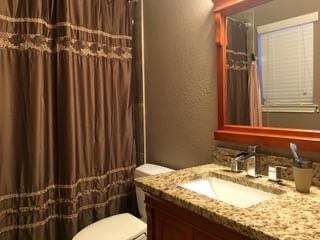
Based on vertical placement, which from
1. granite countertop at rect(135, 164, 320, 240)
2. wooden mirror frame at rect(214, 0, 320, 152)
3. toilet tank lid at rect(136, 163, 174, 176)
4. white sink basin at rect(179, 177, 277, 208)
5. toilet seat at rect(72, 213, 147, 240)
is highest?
wooden mirror frame at rect(214, 0, 320, 152)

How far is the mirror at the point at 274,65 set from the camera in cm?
118

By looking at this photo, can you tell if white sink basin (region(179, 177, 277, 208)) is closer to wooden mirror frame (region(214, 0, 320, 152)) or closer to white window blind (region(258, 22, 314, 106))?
wooden mirror frame (region(214, 0, 320, 152))

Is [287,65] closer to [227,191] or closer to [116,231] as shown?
[227,191]

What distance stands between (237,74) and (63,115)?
1.15 metres

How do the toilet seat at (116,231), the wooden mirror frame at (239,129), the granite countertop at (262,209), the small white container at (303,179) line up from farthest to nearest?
the toilet seat at (116,231), the wooden mirror frame at (239,129), the small white container at (303,179), the granite countertop at (262,209)

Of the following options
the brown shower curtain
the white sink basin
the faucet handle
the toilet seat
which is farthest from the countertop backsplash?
the brown shower curtain

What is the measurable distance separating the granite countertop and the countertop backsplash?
0.04 meters

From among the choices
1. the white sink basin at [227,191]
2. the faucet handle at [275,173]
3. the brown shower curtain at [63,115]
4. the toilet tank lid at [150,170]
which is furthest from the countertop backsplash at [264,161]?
the brown shower curtain at [63,115]

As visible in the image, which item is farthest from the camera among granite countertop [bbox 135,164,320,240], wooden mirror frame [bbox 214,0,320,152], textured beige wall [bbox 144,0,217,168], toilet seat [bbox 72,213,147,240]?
textured beige wall [bbox 144,0,217,168]

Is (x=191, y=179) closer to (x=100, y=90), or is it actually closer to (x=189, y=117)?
(x=189, y=117)

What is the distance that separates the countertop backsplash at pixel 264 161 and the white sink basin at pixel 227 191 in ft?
0.47

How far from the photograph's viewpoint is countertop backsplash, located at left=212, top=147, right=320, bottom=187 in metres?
1.14

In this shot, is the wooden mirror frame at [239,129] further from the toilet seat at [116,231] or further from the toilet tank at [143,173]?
the toilet seat at [116,231]

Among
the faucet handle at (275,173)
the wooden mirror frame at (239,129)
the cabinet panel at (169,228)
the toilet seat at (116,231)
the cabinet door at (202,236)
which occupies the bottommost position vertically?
the toilet seat at (116,231)
